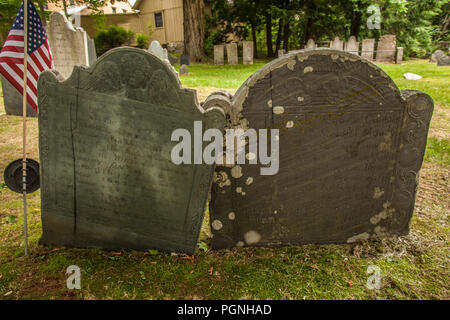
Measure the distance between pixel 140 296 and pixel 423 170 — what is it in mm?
4539

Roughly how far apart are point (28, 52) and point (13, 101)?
19.7 ft

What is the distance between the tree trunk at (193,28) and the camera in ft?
59.0

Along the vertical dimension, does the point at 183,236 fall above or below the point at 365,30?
below

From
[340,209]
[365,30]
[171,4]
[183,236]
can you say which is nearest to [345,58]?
[340,209]

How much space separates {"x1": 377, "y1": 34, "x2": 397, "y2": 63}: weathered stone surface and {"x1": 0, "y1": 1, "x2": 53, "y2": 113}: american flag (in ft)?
70.6

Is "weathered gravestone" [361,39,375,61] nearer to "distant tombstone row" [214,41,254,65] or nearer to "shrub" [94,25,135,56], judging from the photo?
"distant tombstone row" [214,41,254,65]

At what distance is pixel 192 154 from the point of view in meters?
2.59

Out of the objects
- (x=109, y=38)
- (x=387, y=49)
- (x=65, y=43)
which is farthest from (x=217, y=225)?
A: (x=109, y=38)

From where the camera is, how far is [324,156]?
9.09 feet

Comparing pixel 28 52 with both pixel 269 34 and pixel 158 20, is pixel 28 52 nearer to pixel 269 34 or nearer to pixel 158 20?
pixel 269 34

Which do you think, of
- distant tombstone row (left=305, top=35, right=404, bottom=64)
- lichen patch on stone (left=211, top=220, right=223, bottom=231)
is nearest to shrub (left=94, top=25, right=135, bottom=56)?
distant tombstone row (left=305, top=35, right=404, bottom=64)

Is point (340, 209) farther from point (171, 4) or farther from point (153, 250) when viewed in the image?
point (171, 4)
